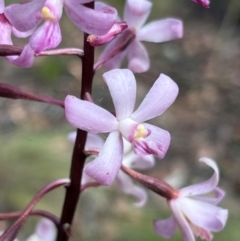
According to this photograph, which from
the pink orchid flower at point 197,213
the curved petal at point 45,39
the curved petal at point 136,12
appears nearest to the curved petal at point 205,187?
the pink orchid flower at point 197,213

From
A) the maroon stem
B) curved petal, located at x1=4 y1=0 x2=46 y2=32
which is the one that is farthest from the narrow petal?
curved petal, located at x1=4 y1=0 x2=46 y2=32

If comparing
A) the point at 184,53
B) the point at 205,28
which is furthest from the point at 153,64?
the point at 205,28

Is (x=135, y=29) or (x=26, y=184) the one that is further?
(x=26, y=184)

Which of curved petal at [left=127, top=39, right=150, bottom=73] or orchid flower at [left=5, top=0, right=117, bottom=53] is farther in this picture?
curved petal at [left=127, top=39, right=150, bottom=73]

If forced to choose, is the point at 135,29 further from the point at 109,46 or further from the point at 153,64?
the point at 153,64

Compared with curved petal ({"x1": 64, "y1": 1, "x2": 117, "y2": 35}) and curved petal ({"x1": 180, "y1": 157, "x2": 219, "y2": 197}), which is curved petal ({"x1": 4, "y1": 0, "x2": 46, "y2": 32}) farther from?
curved petal ({"x1": 180, "y1": 157, "x2": 219, "y2": 197})
